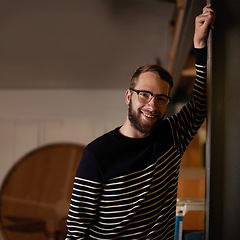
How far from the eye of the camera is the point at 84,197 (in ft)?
3.76

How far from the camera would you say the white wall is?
4.21 meters

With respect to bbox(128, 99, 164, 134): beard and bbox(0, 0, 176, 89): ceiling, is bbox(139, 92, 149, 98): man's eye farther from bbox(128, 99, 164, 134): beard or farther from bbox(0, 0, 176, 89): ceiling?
bbox(0, 0, 176, 89): ceiling

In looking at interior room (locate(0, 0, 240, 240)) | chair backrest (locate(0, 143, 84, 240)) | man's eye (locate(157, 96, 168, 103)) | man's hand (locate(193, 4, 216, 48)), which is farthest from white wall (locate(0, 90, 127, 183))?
man's hand (locate(193, 4, 216, 48))

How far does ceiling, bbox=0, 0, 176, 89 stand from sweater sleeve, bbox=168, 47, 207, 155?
0.91 metres

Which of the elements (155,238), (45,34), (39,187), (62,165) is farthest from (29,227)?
(155,238)

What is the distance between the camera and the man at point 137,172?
1.12m

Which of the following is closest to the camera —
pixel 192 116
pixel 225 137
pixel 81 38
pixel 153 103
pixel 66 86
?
pixel 225 137

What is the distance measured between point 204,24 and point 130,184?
0.60 m

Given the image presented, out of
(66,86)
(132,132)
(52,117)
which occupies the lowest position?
(132,132)

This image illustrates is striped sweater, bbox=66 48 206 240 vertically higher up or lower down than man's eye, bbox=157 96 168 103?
lower down

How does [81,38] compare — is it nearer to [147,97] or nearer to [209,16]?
[147,97]

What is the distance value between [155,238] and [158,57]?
79.1 inches

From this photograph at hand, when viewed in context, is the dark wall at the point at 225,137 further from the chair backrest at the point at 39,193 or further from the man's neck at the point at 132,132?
the chair backrest at the point at 39,193

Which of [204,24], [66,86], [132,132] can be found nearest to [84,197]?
[132,132]
